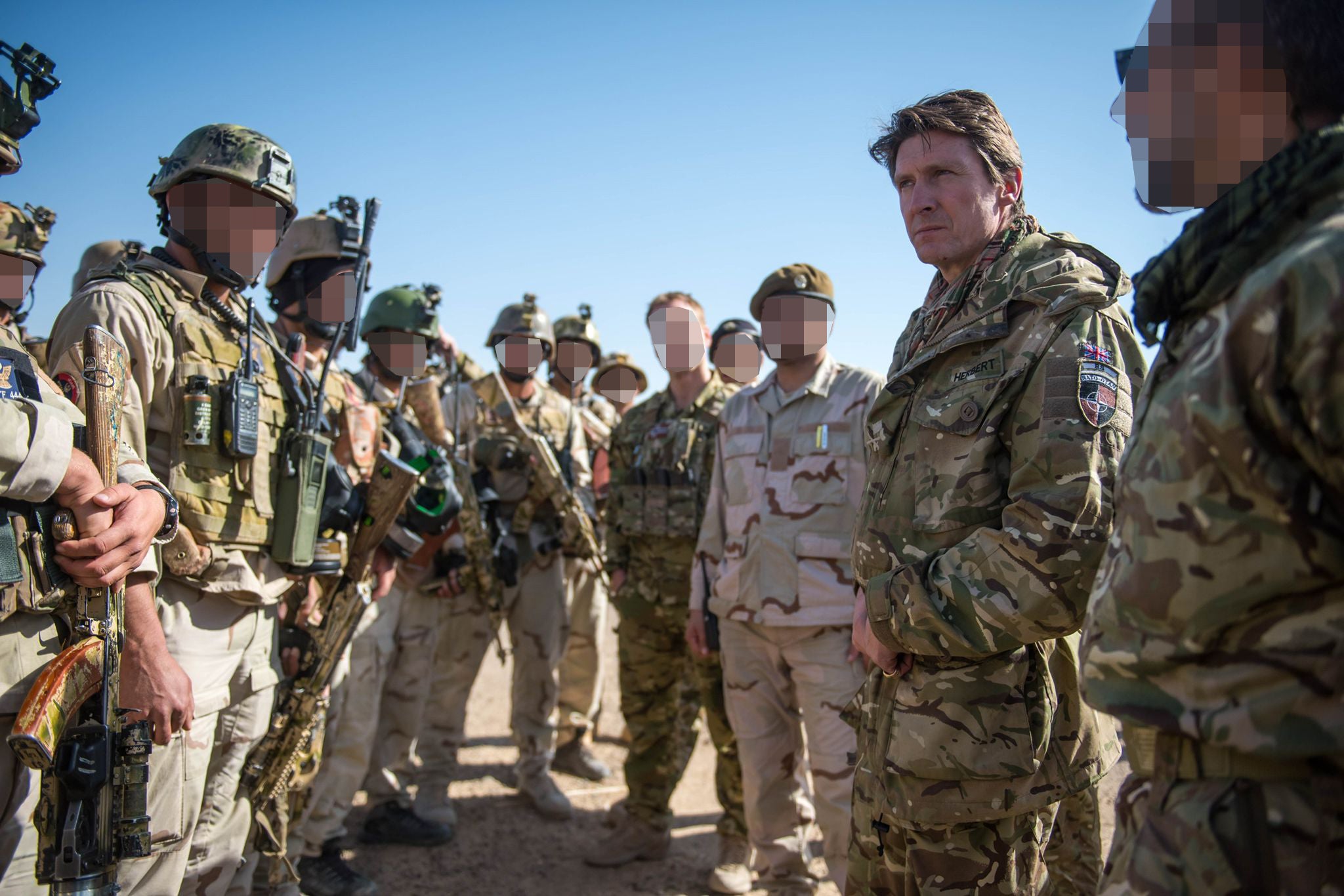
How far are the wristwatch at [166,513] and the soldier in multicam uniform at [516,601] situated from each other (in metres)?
3.02

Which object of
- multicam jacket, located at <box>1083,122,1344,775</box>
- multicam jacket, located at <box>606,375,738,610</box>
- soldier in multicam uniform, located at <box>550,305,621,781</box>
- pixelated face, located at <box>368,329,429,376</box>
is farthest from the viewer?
soldier in multicam uniform, located at <box>550,305,621,781</box>

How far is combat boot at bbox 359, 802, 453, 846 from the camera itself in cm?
501

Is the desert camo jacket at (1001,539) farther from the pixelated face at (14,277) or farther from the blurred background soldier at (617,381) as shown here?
the blurred background soldier at (617,381)

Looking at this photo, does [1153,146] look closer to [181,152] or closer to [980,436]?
[980,436]

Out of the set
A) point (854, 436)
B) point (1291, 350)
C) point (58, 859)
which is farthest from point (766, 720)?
point (1291, 350)

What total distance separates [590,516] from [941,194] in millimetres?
4402

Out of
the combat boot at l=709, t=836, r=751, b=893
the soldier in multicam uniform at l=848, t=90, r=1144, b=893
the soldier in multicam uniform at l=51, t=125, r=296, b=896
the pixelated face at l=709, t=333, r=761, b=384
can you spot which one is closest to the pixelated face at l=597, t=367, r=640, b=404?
the pixelated face at l=709, t=333, r=761, b=384

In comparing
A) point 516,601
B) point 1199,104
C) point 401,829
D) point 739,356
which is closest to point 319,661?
point 401,829

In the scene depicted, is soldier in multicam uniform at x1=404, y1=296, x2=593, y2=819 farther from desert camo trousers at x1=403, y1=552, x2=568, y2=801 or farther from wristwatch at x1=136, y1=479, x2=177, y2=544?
wristwatch at x1=136, y1=479, x2=177, y2=544

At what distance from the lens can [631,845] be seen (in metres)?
4.79

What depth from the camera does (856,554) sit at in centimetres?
239

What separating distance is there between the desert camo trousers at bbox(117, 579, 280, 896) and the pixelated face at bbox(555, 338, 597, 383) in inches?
162

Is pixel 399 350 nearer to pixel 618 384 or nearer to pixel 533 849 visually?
pixel 533 849

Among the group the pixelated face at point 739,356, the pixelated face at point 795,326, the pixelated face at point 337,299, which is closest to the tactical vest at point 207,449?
the pixelated face at point 337,299
